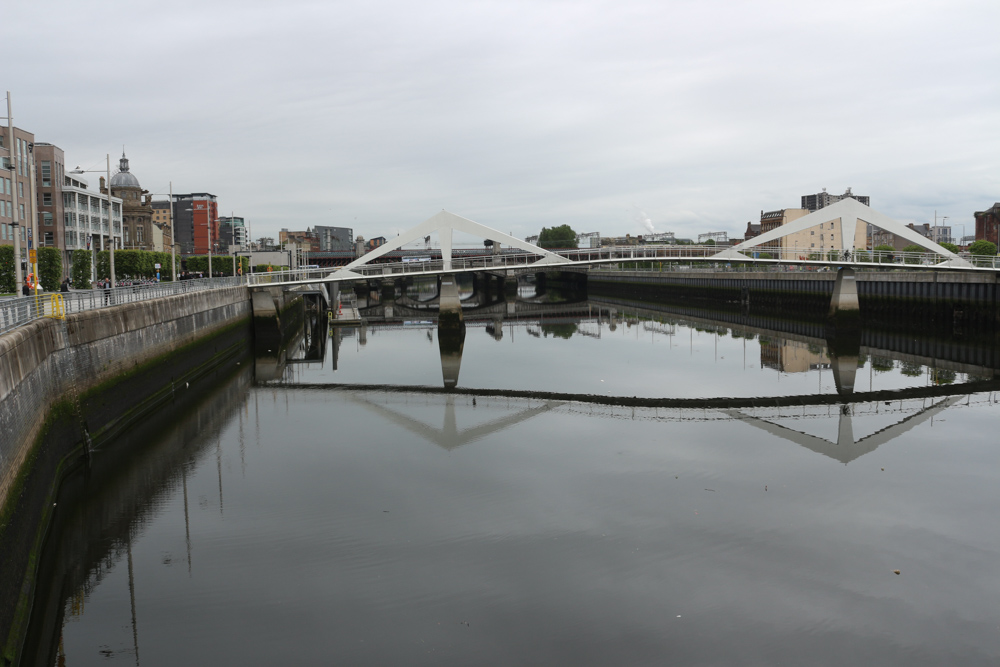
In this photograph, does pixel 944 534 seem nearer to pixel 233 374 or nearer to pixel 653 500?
pixel 653 500

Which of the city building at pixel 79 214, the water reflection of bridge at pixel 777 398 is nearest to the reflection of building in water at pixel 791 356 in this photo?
the water reflection of bridge at pixel 777 398

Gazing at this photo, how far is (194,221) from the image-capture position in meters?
166

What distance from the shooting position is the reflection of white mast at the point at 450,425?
1988cm

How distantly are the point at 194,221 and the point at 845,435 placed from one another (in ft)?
551

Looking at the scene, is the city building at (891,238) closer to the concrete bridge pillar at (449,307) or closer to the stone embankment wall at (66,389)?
the concrete bridge pillar at (449,307)

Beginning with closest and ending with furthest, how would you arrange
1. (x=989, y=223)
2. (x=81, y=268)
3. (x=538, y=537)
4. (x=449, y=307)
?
(x=538, y=537) → (x=449, y=307) → (x=81, y=268) → (x=989, y=223)

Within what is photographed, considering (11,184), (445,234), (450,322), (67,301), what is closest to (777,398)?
(67,301)

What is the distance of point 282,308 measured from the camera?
169 ft

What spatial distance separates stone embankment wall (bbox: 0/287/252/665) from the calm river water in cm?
64

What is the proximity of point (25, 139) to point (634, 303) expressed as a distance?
193 feet

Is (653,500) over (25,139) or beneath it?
beneath

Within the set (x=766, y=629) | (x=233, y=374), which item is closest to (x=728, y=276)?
(x=233, y=374)

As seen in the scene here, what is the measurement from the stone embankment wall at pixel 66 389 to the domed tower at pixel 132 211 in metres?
95.7

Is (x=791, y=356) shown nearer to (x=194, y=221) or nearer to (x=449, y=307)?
(x=449, y=307)
